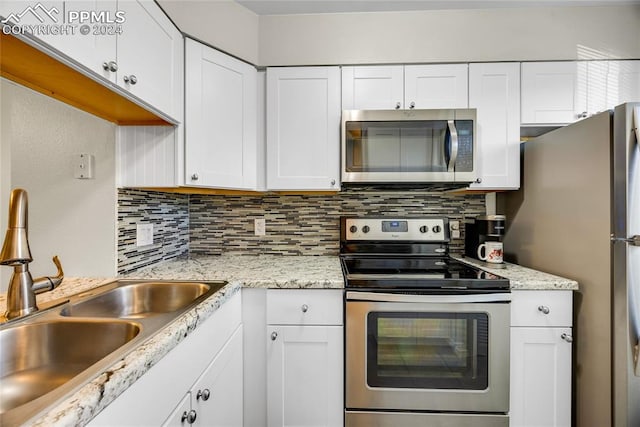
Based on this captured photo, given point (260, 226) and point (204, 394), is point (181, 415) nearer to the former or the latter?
point (204, 394)

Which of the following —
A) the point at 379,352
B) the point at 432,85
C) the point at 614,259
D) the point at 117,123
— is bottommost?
the point at 379,352

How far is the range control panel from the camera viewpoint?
201 cm

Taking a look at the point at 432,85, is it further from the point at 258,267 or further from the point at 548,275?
the point at 258,267

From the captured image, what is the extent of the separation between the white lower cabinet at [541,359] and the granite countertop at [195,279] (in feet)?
0.28

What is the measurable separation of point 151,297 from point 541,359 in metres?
1.76

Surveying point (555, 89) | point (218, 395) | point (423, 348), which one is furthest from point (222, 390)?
point (555, 89)

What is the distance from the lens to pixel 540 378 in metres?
1.43

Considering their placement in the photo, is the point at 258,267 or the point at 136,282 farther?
the point at 258,267

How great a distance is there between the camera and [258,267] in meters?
1.76

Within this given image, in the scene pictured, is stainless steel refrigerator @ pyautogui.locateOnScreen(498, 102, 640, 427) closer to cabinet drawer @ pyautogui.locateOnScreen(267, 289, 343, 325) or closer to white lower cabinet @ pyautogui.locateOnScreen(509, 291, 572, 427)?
white lower cabinet @ pyautogui.locateOnScreen(509, 291, 572, 427)

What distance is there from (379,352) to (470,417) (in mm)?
496

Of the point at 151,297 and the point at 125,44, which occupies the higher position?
the point at 125,44

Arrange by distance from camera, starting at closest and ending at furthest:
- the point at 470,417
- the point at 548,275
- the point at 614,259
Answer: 1. the point at 614,259
2. the point at 470,417
3. the point at 548,275

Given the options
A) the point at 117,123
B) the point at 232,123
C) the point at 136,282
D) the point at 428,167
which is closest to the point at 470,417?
the point at 428,167
